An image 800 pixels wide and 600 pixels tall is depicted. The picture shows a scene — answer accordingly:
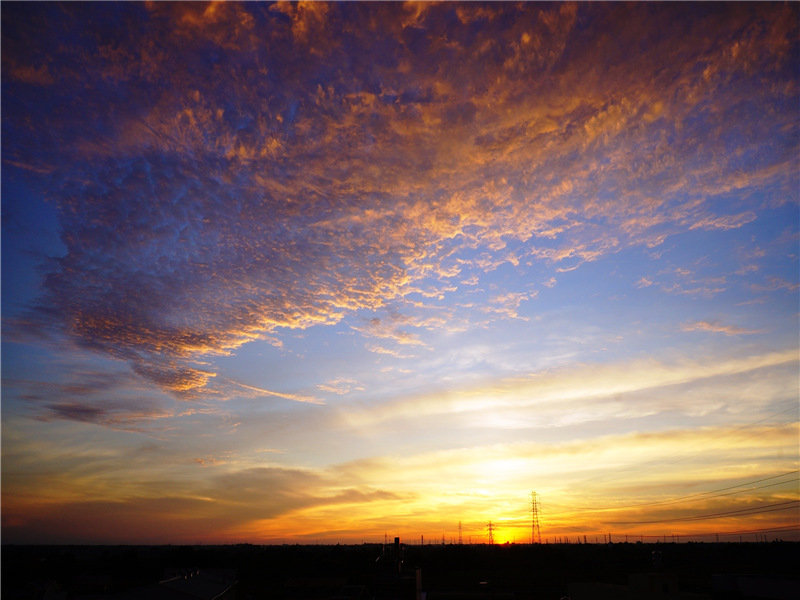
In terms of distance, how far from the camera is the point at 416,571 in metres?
39.8

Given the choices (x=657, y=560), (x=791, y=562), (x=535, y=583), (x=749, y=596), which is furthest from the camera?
(x=791, y=562)

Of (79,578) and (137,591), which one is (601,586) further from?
(79,578)

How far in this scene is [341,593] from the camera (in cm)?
3772

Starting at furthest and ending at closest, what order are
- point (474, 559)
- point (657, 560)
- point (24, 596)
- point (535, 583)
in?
point (474, 559) → point (535, 583) → point (657, 560) → point (24, 596)

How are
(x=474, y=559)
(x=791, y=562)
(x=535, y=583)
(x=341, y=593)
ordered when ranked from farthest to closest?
(x=474, y=559), (x=791, y=562), (x=535, y=583), (x=341, y=593)

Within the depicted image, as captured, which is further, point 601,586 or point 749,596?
point 601,586

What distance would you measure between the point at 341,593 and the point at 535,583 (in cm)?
5555

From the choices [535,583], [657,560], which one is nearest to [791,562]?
[535,583]

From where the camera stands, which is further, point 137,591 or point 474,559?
point 474,559

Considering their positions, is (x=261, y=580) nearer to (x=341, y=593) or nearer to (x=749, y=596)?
(x=341, y=593)

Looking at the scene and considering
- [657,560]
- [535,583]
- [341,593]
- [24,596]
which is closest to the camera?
[341,593]

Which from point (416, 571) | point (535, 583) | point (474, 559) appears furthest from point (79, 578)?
point (474, 559)

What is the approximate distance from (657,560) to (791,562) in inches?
2709

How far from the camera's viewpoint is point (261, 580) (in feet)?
269
